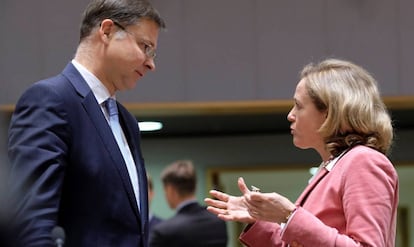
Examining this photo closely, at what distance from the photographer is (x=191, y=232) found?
19.2ft

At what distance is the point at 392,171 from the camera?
9.22 feet

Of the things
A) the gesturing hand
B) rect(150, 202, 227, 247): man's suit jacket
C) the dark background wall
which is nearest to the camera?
the gesturing hand

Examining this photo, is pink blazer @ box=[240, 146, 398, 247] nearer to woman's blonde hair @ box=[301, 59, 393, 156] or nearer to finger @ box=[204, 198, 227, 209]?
woman's blonde hair @ box=[301, 59, 393, 156]

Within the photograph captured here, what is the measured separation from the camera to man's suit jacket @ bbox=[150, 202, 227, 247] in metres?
5.83

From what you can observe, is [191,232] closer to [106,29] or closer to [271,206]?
[106,29]

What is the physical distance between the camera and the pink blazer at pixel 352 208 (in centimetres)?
271

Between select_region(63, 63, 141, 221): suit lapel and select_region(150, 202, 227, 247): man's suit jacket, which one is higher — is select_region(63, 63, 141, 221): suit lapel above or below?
above

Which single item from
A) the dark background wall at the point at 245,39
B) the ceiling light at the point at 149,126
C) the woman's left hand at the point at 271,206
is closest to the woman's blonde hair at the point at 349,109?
the woman's left hand at the point at 271,206

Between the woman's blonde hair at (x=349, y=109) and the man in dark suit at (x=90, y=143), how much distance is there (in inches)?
23.9

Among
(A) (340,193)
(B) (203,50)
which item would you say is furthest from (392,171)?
(B) (203,50)

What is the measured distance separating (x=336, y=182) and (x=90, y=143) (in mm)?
767

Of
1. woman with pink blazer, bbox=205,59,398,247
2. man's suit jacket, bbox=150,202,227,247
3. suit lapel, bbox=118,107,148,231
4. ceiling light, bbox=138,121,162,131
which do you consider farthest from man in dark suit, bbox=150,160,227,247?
woman with pink blazer, bbox=205,59,398,247

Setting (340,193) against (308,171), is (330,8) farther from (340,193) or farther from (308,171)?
(340,193)

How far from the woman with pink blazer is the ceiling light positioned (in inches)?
215
